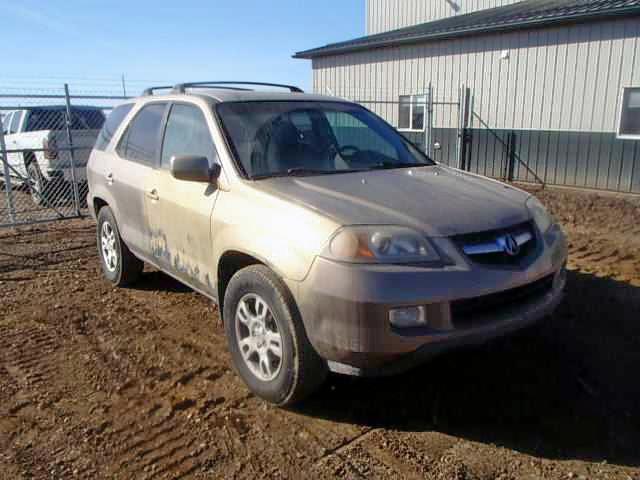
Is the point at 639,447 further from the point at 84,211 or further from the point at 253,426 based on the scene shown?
the point at 84,211

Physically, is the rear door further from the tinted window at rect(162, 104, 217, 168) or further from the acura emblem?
the acura emblem

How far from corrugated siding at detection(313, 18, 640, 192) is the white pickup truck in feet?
28.5

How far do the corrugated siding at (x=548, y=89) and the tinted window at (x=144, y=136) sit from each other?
9782mm

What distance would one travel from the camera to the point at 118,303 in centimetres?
498

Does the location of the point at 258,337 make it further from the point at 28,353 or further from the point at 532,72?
Answer: the point at 532,72

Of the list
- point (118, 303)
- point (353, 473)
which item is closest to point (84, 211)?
point (118, 303)

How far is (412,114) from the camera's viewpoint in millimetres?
15547

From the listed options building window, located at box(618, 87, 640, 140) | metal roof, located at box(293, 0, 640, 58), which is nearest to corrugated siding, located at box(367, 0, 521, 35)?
metal roof, located at box(293, 0, 640, 58)

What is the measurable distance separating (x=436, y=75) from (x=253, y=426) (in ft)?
43.7

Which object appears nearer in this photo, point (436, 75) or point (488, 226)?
point (488, 226)

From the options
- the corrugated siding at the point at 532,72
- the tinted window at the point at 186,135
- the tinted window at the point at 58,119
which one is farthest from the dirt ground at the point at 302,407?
the corrugated siding at the point at 532,72

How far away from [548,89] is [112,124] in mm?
10043

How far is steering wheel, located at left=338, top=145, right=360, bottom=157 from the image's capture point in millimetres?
4023

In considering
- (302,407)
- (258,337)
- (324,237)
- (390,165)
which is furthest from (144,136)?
(302,407)
